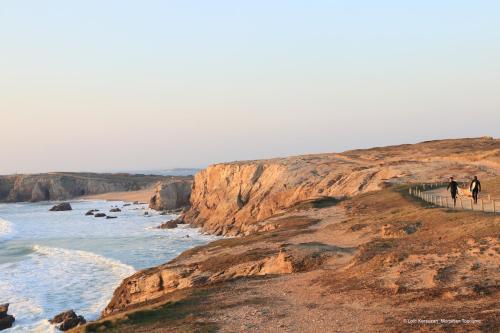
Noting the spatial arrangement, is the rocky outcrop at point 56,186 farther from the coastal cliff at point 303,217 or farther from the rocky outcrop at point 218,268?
the rocky outcrop at point 218,268

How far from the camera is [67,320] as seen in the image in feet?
74.5

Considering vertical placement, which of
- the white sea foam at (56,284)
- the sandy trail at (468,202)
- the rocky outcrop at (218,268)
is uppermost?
the sandy trail at (468,202)

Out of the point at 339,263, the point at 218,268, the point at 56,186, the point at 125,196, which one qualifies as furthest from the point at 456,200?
the point at 56,186

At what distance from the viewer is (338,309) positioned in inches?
580

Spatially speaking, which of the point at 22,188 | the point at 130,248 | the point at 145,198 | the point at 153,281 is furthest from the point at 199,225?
the point at 22,188

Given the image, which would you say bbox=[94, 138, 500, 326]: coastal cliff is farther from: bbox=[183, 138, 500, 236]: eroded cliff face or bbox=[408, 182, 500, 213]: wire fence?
bbox=[408, 182, 500, 213]: wire fence

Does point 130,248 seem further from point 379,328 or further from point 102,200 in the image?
point 102,200

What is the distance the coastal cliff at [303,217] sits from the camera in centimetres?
2234

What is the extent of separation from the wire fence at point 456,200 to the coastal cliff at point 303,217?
4.79ft

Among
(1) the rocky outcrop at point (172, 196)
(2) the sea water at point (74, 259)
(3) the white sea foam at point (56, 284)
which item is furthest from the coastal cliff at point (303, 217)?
(1) the rocky outcrop at point (172, 196)

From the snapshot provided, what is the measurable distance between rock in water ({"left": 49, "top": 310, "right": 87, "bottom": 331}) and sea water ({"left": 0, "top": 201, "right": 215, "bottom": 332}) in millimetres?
355

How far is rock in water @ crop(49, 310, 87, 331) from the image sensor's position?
22562mm

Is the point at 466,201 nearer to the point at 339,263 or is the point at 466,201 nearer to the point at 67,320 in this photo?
the point at 339,263

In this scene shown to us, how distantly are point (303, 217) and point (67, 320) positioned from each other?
17.8 metres
